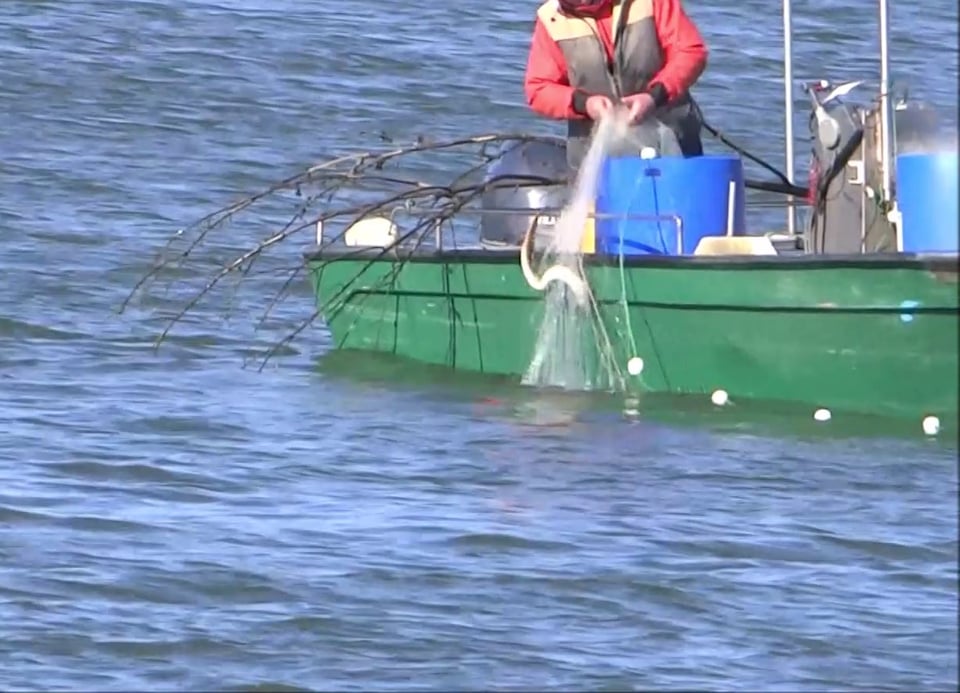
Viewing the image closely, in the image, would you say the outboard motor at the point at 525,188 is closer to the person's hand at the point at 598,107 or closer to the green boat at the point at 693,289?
the green boat at the point at 693,289

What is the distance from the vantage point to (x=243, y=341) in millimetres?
10031

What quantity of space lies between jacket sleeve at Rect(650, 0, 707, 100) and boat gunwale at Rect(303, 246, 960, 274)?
64 centimetres

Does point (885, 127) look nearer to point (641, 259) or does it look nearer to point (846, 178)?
point (846, 178)

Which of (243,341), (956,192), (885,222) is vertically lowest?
(243,341)

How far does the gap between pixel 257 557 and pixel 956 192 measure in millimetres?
4702

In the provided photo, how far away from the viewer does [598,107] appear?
8195mm

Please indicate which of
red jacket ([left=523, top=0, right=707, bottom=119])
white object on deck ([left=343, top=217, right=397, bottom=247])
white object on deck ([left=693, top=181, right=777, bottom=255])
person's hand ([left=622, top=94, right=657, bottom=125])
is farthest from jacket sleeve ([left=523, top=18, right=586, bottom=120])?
white object on deck ([left=343, top=217, right=397, bottom=247])

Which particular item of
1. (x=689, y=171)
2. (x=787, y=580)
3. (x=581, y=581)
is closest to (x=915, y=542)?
(x=787, y=580)

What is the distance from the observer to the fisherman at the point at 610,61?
8.31m

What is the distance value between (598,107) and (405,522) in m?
2.16

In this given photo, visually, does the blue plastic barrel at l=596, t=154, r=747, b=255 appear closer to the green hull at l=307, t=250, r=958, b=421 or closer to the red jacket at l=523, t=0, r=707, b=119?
the green hull at l=307, t=250, r=958, b=421

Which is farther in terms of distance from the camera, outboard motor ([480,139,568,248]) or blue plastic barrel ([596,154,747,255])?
outboard motor ([480,139,568,248])

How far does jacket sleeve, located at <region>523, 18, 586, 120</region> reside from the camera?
27.4ft

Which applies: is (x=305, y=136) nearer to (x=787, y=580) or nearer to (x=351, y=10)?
(x=351, y=10)
